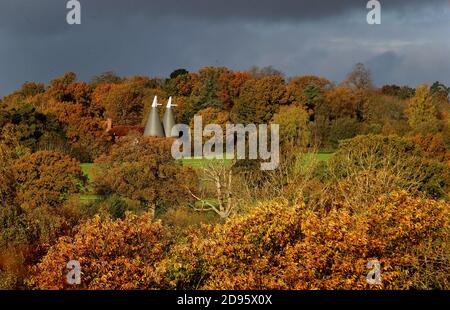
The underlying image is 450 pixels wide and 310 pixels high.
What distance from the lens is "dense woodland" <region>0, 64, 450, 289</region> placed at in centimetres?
1310

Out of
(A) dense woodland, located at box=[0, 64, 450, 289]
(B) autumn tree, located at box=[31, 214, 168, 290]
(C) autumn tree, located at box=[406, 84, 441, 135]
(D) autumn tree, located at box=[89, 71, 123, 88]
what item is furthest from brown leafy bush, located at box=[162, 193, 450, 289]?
(D) autumn tree, located at box=[89, 71, 123, 88]

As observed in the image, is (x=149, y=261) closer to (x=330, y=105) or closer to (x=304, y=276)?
(x=304, y=276)

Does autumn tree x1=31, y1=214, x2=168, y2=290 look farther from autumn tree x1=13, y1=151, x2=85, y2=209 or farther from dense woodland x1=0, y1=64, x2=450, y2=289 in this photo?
autumn tree x1=13, y1=151, x2=85, y2=209

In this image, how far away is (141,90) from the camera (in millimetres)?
86875

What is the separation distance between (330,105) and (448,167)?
3990 centimetres

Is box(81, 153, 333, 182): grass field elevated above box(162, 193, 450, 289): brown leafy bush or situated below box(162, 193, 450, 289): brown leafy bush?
below

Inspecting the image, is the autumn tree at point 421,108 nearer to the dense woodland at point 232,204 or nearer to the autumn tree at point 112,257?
the dense woodland at point 232,204

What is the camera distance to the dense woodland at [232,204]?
13102mm

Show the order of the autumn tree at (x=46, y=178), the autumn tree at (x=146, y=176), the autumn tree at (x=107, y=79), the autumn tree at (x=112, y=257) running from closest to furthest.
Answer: the autumn tree at (x=112, y=257), the autumn tree at (x=46, y=178), the autumn tree at (x=146, y=176), the autumn tree at (x=107, y=79)

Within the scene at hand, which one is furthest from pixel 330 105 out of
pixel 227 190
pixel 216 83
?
pixel 227 190

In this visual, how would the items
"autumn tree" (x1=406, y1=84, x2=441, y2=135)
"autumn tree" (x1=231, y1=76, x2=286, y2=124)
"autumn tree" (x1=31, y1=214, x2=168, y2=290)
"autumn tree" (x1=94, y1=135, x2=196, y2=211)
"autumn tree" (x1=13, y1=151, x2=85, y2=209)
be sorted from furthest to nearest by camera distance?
"autumn tree" (x1=231, y1=76, x2=286, y2=124) < "autumn tree" (x1=406, y1=84, x2=441, y2=135) < "autumn tree" (x1=94, y1=135, x2=196, y2=211) < "autumn tree" (x1=13, y1=151, x2=85, y2=209) < "autumn tree" (x1=31, y1=214, x2=168, y2=290)

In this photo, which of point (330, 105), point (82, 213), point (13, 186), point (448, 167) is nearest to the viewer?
point (82, 213)

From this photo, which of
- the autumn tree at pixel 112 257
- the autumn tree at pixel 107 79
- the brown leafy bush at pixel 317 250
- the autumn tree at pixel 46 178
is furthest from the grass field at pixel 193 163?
the autumn tree at pixel 107 79

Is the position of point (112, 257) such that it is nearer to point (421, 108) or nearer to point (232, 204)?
point (232, 204)
